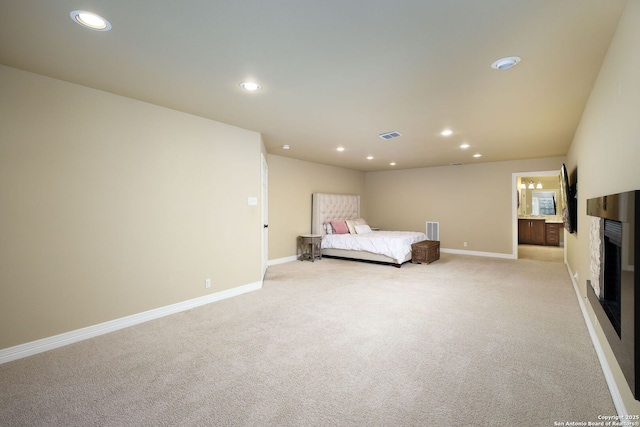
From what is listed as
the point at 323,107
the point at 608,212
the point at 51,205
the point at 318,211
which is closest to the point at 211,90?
the point at 323,107

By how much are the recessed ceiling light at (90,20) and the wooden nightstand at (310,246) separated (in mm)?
5356

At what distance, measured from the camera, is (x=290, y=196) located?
6859 mm

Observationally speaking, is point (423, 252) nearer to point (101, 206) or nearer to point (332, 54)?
point (332, 54)

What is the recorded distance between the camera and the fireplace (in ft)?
4.12

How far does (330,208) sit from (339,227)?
23.9 inches

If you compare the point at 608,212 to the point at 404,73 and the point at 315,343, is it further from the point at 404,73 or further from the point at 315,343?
the point at 315,343

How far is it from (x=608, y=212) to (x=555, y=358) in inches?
59.7

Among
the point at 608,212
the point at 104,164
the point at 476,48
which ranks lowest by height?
the point at 608,212

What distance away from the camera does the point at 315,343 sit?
9.07ft

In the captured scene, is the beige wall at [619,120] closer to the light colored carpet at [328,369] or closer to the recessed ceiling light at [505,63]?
the light colored carpet at [328,369]

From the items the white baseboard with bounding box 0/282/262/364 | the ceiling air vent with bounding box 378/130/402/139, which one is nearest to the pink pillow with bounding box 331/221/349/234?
the ceiling air vent with bounding box 378/130/402/139

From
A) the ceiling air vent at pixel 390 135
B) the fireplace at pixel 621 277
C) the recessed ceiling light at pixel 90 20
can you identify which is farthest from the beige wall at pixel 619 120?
the recessed ceiling light at pixel 90 20

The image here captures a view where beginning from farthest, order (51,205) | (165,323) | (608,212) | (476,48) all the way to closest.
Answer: (165,323) → (51,205) → (476,48) → (608,212)

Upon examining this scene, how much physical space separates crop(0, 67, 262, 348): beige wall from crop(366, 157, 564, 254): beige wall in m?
5.98
